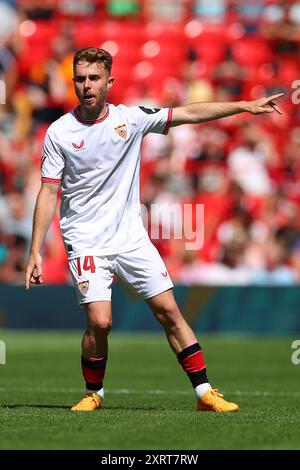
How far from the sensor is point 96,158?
812 centimetres

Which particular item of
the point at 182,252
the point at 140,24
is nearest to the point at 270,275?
the point at 182,252

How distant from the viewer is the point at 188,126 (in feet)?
66.9

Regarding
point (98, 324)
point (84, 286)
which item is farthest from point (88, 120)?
point (98, 324)

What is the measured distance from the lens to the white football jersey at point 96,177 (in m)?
8.09

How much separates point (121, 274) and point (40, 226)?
65cm

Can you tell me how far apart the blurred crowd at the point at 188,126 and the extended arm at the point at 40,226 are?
9.06 meters

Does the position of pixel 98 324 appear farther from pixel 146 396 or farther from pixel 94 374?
pixel 146 396

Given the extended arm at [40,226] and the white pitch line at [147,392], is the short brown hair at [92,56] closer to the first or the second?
the extended arm at [40,226]

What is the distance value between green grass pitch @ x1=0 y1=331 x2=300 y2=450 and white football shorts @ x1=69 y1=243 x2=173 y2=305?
82 centimetres

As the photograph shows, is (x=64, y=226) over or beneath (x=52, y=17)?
beneath

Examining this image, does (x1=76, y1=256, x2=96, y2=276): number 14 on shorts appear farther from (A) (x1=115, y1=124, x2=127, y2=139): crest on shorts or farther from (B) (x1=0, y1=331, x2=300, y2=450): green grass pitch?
(B) (x1=0, y1=331, x2=300, y2=450): green grass pitch

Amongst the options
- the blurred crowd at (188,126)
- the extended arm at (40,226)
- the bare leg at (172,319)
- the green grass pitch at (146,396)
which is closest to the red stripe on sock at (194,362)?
the bare leg at (172,319)
